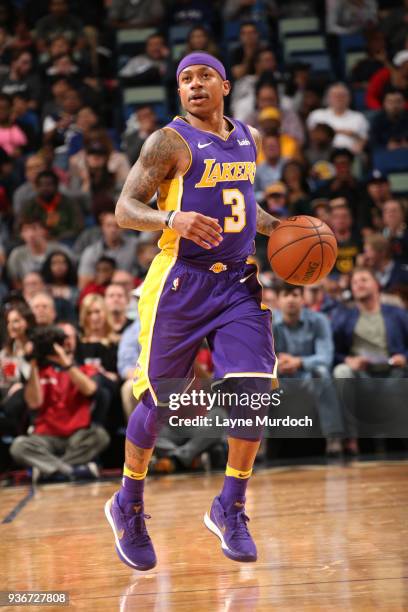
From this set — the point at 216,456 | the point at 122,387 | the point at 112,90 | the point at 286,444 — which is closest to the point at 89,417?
the point at 122,387

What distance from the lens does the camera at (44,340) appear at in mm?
7242

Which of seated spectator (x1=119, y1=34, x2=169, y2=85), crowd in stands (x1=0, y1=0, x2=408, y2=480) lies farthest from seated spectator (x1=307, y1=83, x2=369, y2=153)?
seated spectator (x1=119, y1=34, x2=169, y2=85)

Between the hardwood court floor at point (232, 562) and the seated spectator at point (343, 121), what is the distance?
5.55 metres

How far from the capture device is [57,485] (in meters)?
7.32

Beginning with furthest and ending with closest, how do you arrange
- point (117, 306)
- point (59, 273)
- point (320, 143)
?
1. point (320, 143)
2. point (59, 273)
3. point (117, 306)

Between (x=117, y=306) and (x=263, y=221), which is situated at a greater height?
(x=263, y=221)

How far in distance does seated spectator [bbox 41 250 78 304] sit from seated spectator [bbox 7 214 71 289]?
0.68ft

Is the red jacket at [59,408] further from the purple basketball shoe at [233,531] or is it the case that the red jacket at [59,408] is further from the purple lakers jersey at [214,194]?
the purple lakers jersey at [214,194]

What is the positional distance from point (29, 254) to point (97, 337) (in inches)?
74.8

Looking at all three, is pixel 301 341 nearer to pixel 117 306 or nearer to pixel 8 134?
pixel 117 306

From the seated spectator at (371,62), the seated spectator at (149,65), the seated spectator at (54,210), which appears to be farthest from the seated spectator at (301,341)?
the seated spectator at (149,65)

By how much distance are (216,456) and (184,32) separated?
7.38 meters

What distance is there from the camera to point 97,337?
8.27m

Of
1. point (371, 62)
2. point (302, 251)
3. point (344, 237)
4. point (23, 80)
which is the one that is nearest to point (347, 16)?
point (371, 62)
